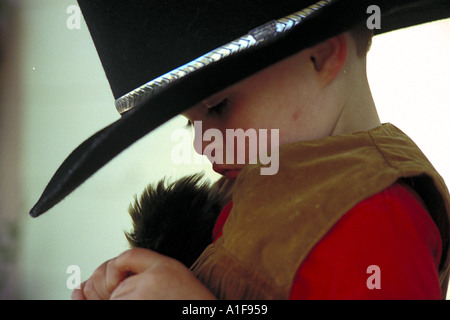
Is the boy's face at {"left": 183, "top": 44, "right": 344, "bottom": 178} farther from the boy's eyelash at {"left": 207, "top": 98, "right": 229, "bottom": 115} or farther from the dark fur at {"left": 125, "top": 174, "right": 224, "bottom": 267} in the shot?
the dark fur at {"left": 125, "top": 174, "right": 224, "bottom": 267}

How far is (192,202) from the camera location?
0.54 m

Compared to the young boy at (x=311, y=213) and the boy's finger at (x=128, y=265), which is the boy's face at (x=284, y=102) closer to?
the young boy at (x=311, y=213)

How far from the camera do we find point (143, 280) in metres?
0.36

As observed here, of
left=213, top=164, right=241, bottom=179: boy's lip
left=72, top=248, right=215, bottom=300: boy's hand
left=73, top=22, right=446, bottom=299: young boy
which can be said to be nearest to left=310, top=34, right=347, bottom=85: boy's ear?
left=73, top=22, right=446, bottom=299: young boy

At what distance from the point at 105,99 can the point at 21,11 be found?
9.4 inches

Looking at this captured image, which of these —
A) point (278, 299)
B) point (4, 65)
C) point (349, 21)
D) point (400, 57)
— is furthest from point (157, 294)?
point (4, 65)

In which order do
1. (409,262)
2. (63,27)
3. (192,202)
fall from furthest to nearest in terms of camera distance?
1. (63,27)
2. (192,202)
3. (409,262)

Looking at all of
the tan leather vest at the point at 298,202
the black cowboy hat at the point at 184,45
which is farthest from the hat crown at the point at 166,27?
the tan leather vest at the point at 298,202

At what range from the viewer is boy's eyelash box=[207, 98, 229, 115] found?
442mm

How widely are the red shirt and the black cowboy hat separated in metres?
0.15

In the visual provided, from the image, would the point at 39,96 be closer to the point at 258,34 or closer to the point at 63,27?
the point at 63,27

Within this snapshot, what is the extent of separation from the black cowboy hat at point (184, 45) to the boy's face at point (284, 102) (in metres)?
0.06

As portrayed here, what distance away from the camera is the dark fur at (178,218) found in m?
0.50

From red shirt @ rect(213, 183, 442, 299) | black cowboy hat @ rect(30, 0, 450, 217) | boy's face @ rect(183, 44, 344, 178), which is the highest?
black cowboy hat @ rect(30, 0, 450, 217)
